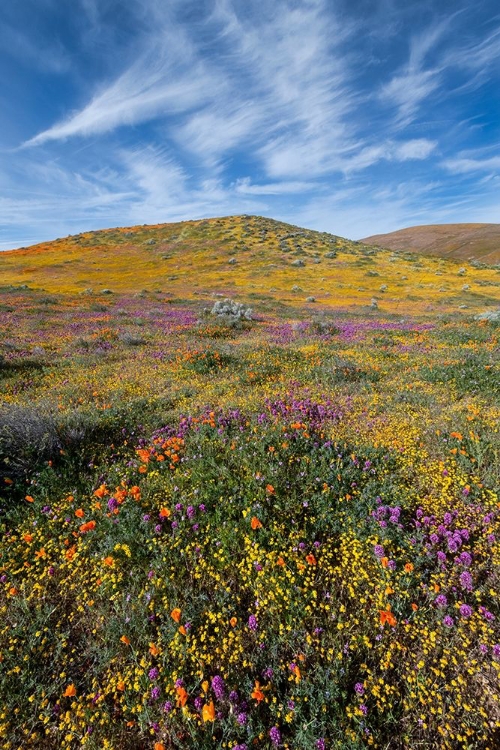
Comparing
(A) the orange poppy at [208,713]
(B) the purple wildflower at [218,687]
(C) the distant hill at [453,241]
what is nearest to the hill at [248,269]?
(B) the purple wildflower at [218,687]

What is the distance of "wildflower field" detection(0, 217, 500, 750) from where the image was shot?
271 centimetres

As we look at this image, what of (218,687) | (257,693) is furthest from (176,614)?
(257,693)

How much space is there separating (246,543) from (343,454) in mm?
2281

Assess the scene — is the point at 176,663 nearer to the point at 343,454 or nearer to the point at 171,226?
the point at 343,454

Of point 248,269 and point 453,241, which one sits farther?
point 453,241

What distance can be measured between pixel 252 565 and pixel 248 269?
63601mm

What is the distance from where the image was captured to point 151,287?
49.8 m

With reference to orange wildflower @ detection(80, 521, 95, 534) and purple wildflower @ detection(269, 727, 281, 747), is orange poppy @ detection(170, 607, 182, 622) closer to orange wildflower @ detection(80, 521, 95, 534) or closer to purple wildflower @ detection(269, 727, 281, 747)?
purple wildflower @ detection(269, 727, 281, 747)

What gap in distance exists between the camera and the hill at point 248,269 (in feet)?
145

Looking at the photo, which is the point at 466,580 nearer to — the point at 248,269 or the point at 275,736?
the point at 275,736

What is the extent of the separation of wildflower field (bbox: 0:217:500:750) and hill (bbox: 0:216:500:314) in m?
30.4

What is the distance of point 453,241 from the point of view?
537 feet

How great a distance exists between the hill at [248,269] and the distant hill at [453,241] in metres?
71.0

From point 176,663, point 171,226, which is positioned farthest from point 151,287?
point 171,226
